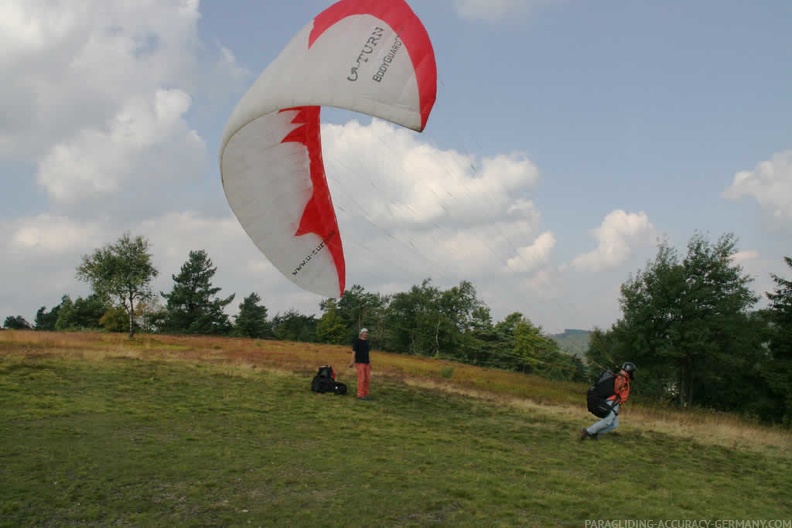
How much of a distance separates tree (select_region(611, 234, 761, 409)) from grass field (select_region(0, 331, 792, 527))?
13.4 metres

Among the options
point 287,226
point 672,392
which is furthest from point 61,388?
point 672,392

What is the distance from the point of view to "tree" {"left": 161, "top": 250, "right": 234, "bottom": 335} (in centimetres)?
5969

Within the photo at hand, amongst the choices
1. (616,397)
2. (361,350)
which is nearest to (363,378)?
(361,350)

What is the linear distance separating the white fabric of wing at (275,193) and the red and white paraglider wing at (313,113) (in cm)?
2

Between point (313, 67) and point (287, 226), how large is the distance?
3.41m

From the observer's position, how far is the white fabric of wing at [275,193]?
8922 millimetres

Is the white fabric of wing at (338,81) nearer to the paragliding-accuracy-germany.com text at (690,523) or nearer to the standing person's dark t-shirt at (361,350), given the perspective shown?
the paragliding-accuracy-germany.com text at (690,523)

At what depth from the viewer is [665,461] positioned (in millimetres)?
8906

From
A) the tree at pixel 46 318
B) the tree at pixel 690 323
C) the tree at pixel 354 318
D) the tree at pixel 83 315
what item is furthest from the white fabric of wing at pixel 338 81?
the tree at pixel 46 318

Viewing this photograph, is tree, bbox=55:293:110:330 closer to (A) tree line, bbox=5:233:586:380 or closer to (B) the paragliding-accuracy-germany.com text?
(A) tree line, bbox=5:233:586:380

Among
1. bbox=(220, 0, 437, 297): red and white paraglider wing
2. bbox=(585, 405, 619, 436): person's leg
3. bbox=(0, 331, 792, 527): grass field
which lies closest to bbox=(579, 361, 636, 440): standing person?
bbox=(585, 405, 619, 436): person's leg

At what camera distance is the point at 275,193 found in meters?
9.46

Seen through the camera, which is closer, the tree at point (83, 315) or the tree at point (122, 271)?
the tree at point (122, 271)

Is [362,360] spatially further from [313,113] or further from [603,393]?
[313,113]
